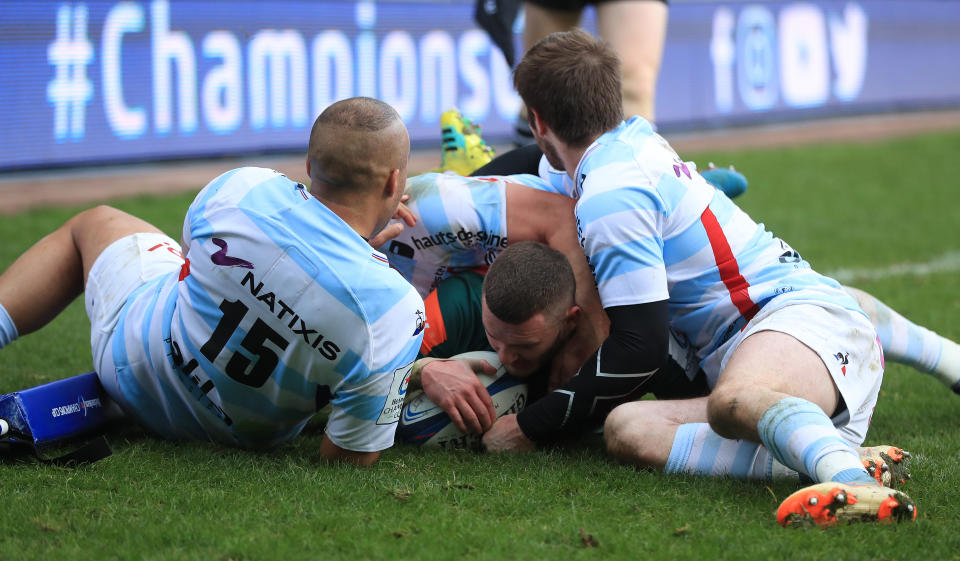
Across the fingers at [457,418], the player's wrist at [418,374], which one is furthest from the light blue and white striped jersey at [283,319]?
the player's wrist at [418,374]

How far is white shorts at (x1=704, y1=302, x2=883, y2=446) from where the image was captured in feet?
11.1

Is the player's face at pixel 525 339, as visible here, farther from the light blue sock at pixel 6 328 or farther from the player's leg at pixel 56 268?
the light blue sock at pixel 6 328

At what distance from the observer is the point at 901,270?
737cm

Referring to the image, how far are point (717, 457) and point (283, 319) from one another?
1422mm

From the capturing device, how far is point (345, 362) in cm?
306

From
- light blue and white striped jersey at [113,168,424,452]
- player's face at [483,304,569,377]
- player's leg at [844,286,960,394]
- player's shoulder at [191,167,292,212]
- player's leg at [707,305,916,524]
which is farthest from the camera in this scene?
player's leg at [844,286,960,394]

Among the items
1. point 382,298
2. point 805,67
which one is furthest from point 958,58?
point 382,298

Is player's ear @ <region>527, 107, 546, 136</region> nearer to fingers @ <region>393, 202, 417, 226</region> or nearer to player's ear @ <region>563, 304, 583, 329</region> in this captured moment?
fingers @ <region>393, 202, 417, 226</region>

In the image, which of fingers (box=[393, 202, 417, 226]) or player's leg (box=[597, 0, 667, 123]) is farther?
player's leg (box=[597, 0, 667, 123])

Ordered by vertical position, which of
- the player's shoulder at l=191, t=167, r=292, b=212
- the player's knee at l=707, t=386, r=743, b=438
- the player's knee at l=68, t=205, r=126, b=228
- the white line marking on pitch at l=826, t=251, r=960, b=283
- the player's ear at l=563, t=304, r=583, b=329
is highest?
the player's shoulder at l=191, t=167, r=292, b=212

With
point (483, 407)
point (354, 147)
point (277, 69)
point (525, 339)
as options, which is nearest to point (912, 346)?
point (525, 339)

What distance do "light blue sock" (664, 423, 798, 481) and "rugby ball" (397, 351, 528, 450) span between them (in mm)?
669

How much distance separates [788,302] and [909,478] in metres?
0.68

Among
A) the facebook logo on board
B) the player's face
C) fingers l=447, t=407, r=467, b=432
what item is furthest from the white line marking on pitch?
the facebook logo on board
